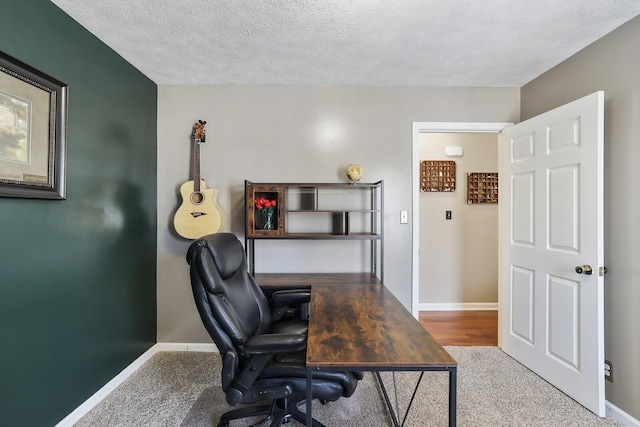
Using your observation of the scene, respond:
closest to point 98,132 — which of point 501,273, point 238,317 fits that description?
point 238,317

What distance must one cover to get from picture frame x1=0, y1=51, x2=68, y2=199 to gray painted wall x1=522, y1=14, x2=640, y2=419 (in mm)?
3204

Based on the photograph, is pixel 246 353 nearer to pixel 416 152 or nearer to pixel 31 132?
pixel 31 132

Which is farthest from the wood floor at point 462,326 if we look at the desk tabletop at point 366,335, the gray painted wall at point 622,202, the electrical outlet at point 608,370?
the desk tabletop at point 366,335

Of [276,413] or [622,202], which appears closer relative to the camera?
[276,413]

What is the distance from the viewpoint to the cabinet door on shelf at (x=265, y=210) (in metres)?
2.48

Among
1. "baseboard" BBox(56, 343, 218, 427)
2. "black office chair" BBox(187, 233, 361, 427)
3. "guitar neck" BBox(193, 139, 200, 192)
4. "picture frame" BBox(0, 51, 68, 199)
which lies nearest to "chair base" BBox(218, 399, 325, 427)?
"black office chair" BBox(187, 233, 361, 427)

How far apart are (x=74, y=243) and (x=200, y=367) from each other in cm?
131

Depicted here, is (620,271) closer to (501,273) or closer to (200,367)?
(501,273)

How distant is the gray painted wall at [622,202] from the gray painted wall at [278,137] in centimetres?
88

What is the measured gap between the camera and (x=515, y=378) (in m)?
2.29

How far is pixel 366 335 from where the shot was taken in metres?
1.32

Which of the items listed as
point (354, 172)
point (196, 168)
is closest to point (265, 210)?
point (196, 168)

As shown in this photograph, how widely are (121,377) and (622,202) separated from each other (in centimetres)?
349

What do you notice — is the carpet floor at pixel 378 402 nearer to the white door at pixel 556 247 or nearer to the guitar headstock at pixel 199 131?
the white door at pixel 556 247
